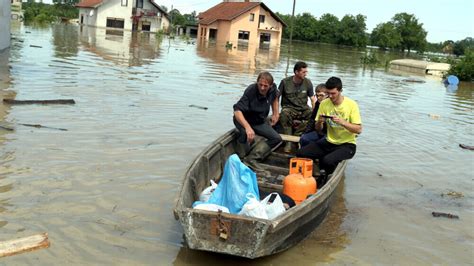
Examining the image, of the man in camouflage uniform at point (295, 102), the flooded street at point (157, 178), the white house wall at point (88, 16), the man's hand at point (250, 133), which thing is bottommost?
the flooded street at point (157, 178)

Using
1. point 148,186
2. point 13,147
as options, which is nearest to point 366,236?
point 148,186

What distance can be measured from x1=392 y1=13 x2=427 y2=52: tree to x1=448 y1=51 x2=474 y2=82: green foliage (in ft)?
190

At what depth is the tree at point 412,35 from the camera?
3378 inches

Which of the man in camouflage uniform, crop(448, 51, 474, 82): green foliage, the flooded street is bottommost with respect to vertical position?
the flooded street

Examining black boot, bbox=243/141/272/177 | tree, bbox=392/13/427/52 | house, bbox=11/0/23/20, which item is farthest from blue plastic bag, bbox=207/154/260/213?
tree, bbox=392/13/427/52

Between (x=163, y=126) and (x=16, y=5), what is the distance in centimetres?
5875

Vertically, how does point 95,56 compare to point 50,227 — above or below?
above

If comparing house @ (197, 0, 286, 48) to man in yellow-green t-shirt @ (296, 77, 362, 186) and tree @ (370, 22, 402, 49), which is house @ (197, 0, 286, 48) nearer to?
tree @ (370, 22, 402, 49)

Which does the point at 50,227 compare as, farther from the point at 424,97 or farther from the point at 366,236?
the point at 424,97

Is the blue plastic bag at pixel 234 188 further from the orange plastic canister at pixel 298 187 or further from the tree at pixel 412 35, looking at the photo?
the tree at pixel 412 35

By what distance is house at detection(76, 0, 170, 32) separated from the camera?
59625mm

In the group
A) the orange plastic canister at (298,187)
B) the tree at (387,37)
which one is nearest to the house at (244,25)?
the tree at (387,37)

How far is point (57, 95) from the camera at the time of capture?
477 inches

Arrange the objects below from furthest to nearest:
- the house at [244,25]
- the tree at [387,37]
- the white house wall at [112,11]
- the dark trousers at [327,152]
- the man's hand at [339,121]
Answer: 1. the tree at [387,37]
2. the white house wall at [112,11]
3. the house at [244,25]
4. the dark trousers at [327,152]
5. the man's hand at [339,121]
